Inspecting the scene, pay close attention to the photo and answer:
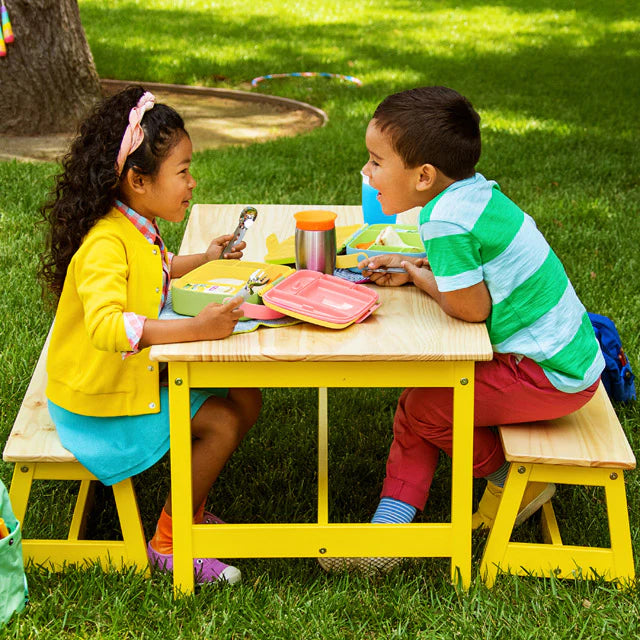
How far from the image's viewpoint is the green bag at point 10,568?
2.45m

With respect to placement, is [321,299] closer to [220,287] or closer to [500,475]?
[220,287]

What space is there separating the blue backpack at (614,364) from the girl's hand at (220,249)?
4.67 ft

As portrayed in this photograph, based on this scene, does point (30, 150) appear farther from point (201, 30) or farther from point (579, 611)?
point (579, 611)

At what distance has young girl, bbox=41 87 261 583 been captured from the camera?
8.09ft

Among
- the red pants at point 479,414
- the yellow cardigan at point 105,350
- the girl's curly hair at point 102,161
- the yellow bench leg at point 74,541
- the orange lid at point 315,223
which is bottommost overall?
the yellow bench leg at point 74,541

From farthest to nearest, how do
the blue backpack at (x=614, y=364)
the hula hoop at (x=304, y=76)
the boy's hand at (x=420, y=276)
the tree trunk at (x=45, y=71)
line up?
the hula hoop at (x=304, y=76)
the tree trunk at (x=45, y=71)
the blue backpack at (x=614, y=364)
the boy's hand at (x=420, y=276)

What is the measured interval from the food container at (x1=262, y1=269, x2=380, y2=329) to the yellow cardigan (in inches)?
13.5

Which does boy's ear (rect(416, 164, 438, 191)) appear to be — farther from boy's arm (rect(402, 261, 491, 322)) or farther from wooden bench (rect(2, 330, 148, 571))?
wooden bench (rect(2, 330, 148, 571))

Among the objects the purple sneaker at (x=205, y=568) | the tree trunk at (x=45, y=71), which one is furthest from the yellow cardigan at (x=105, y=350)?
the tree trunk at (x=45, y=71)

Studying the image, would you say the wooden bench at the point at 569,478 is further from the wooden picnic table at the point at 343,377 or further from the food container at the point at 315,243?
the food container at the point at 315,243

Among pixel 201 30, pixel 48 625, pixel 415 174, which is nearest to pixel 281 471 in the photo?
pixel 48 625

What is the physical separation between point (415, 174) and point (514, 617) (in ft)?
3.84

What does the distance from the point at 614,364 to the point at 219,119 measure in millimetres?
4933

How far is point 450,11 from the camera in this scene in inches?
487
